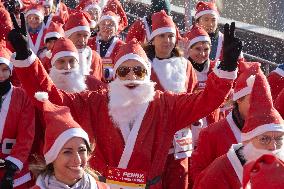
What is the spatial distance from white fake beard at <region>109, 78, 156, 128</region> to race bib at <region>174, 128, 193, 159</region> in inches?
40.1

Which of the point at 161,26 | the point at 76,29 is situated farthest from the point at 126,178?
the point at 76,29

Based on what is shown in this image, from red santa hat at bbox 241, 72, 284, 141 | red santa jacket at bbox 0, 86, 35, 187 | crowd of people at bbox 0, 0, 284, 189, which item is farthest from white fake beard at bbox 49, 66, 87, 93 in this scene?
red santa hat at bbox 241, 72, 284, 141

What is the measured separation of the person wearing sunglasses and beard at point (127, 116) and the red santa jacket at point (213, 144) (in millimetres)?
164

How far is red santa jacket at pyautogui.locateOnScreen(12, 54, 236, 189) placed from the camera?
5.77 metres

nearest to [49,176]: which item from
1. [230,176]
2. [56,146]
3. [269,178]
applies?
[56,146]

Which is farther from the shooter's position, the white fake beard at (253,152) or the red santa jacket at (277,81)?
the red santa jacket at (277,81)

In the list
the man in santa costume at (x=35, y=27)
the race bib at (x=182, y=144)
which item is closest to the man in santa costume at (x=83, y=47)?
the man in santa costume at (x=35, y=27)

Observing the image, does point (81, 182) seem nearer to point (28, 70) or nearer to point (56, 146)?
point (56, 146)

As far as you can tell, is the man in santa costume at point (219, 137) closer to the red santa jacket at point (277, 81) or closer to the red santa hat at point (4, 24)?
the red santa jacket at point (277, 81)

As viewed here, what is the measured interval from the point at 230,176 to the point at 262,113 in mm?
493

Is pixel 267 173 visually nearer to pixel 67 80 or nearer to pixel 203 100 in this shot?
pixel 203 100

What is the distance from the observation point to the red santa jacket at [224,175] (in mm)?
4805

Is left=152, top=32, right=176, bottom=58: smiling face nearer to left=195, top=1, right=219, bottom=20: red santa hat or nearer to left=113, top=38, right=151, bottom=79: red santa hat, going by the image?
left=113, top=38, right=151, bottom=79: red santa hat

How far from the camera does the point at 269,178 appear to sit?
11.3 feet
